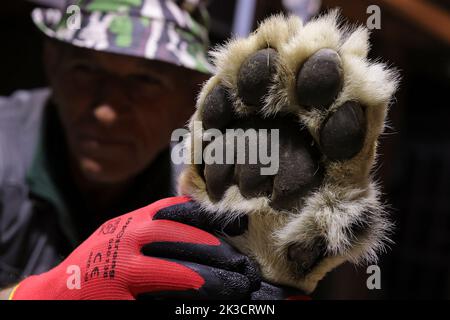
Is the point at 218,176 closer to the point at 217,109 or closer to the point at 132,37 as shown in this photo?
the point at 217,109

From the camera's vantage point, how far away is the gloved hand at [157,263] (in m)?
0.41

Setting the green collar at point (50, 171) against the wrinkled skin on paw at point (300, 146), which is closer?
the wrinkled skin on paw at point (300, 146)

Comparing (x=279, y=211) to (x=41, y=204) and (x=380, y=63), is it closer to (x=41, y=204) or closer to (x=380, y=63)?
(x=380, y=63)

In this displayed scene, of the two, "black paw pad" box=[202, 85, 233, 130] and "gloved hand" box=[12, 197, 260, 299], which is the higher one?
"black paw pad" box=[202, 85, 233, 130]

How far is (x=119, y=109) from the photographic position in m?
0.46

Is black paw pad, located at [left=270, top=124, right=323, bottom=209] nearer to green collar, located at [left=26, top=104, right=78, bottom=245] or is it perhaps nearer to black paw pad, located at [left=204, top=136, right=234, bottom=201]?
black paw pad, located at [left=204, top=136, right=234, bottom=201]

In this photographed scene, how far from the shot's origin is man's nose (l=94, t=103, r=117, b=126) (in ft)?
1.51

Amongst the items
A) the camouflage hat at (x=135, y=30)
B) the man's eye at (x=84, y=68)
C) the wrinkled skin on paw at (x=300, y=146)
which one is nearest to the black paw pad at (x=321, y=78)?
the wrinkled skin on paw at (x=300, y=146)

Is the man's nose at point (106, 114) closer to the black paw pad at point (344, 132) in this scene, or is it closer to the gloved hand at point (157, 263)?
the gloved hand at point (157, 263)

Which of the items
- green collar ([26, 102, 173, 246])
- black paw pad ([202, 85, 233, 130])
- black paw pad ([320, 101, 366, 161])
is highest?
black paw pad ([202, 85, 233, 130])

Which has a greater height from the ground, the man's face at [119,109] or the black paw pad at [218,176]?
the man's face at [119,109]

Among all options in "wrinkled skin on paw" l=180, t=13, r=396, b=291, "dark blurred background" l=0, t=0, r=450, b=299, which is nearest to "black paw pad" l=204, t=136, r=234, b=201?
"wrinkled skin on paw" l=180, t=13, r=396, b=291

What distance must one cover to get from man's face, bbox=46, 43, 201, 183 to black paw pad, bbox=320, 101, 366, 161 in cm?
13

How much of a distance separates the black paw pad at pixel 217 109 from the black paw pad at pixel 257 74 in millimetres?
16
